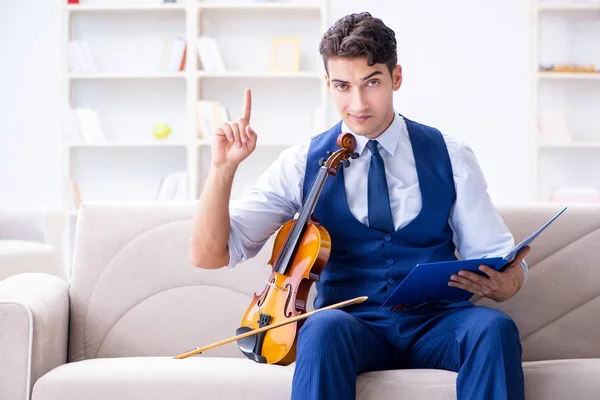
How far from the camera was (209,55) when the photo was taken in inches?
191

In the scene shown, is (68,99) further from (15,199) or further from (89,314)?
(89,314)

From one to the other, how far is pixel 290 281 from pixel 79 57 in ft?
11.6

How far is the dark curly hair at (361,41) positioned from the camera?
1.83m

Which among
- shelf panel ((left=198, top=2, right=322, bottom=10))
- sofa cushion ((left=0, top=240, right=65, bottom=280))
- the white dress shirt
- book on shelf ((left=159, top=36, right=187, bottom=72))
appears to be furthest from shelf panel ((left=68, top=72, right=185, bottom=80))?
the white dress shirt

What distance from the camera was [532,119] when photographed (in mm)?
4758

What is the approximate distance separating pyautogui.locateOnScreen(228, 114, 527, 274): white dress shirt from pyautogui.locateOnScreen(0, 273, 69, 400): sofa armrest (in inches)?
17.6

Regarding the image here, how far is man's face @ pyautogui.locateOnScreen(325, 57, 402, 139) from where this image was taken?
185 cm

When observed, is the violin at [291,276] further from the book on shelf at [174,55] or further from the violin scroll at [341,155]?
the book on shelf at [174,55]

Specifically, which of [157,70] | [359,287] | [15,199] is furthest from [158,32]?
[359,287]

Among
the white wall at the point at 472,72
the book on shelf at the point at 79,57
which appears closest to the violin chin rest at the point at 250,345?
the white wall at the point at 472,72

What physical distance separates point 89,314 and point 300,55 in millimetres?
3193

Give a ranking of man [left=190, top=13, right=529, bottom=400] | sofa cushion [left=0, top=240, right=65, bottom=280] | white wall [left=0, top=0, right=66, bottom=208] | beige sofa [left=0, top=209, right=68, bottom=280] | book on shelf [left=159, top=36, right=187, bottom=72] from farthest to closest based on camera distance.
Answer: white wall [left=0, top=0, right=66, bottom=208] → book on shelf [left=159, top=36, right=187, bottom=72] → beige sofa [left=0, top=209, right=68, bottom=280] → sofa cushion [left=0, top=240, right=65, bottom=280] → man [left=190, top=13, right=529, bottom=400]

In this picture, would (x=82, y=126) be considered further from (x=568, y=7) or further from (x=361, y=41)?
(x=361, y=41)

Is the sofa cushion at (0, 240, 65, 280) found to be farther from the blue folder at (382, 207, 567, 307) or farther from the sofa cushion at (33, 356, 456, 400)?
the blue folder at (382, 207, 567, 307)
